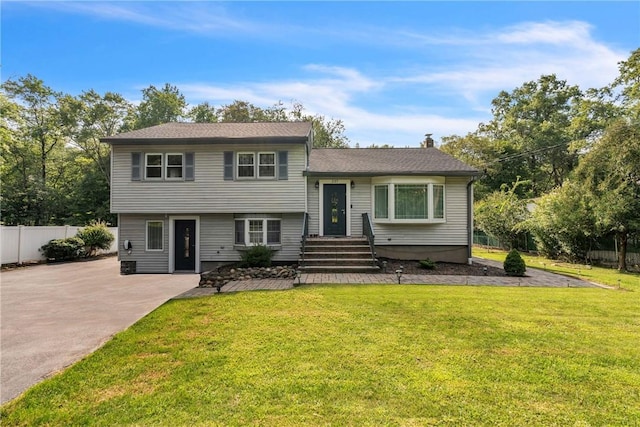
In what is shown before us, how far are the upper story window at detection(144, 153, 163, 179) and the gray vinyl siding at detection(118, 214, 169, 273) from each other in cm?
166

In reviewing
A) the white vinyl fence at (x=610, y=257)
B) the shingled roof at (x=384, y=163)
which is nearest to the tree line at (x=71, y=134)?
the shingled roof at (x=384, y=163)

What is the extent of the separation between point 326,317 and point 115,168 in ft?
37.4

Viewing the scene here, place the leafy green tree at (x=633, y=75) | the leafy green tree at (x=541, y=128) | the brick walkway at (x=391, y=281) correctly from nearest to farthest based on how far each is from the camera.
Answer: the brick walkway at (x=391, y=281)
the leafy green tree at (x=633, y=75)
the leafy green tree at (x=541, y=128)

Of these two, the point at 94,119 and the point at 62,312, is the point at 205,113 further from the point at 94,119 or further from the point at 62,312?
the point at 62,312

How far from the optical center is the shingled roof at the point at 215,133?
12.7m

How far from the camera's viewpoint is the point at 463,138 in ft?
114

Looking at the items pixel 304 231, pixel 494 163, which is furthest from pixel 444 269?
pixel 494 163

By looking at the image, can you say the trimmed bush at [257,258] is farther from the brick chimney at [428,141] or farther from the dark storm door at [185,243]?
the brick chimney at [428,141]

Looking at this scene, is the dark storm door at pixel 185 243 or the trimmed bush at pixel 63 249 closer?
the dark storm door at pixel 185 243

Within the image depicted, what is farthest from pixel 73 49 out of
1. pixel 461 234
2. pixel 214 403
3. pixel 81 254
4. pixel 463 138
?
pixel 463 138

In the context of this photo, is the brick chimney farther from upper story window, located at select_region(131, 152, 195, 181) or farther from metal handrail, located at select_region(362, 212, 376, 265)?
upper story window, located at select_region(131, 152, 195, 181)

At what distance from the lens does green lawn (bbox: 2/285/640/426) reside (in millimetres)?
Answer: 2992

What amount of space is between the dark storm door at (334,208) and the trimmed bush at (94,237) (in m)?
14.7

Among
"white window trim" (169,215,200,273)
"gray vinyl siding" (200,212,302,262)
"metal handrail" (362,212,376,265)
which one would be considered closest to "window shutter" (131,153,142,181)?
Result: "white window trim" (169,215,200,273)
